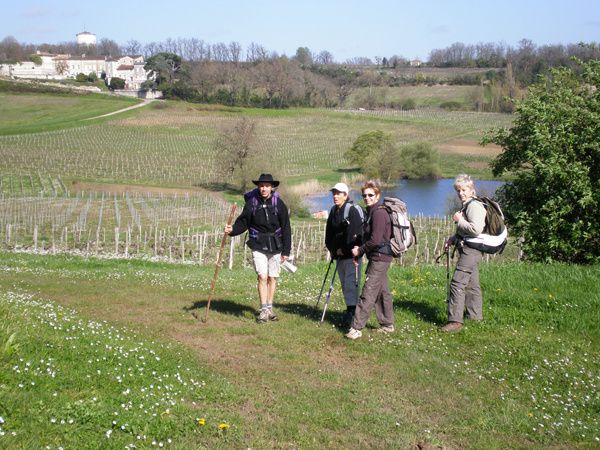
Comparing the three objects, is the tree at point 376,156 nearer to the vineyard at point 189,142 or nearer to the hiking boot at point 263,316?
the vineyard at point 189,142

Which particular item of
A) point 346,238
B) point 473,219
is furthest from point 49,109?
point 473,219

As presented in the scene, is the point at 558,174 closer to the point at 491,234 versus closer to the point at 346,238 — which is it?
the point at 491,234

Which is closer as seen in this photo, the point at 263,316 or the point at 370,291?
the point at 370,291

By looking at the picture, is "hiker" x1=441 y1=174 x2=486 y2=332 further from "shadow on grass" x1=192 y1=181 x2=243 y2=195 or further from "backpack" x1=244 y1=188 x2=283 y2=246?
"shadow on grass" x1=192 y1=181 x2=243 y2=195

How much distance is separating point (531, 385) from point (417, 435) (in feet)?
7.51

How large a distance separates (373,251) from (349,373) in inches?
78.2

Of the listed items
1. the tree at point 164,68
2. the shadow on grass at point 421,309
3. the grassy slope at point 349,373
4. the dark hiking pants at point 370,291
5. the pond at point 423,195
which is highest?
the tree at point 164,68

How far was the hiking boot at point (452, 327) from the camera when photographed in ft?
33.4

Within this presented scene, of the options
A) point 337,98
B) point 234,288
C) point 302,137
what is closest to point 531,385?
point 234,288

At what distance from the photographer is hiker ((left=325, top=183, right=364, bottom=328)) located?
1002 cm

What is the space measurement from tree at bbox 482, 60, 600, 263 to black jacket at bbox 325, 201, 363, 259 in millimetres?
7780

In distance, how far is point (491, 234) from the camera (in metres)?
9.82

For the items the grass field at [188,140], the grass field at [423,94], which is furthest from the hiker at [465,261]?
the grass field at [423,94]

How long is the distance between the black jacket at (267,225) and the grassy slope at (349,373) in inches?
48.5
